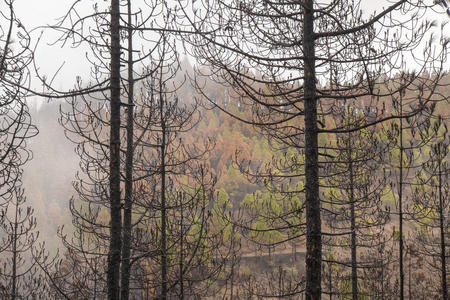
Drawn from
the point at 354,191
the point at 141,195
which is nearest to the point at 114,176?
the point at 141,195

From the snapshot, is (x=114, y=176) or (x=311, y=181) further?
(x=311, y=181)

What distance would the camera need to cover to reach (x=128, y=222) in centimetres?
581

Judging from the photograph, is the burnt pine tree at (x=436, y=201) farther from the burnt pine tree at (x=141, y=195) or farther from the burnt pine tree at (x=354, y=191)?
the burnt pine tree at (x=141, y=195)

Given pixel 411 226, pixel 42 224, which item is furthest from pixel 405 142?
pixel 42 224

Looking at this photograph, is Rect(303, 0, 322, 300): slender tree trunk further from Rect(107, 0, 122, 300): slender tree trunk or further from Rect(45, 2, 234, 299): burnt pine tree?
Rect(107, 0, 122, 300): slender tree trunk

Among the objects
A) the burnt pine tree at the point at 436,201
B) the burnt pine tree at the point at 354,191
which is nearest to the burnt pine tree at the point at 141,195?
the burnt pine tree at the point at 354,191

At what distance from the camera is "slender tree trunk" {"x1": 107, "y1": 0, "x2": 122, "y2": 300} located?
3450mm

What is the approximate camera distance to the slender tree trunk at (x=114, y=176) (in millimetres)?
3450

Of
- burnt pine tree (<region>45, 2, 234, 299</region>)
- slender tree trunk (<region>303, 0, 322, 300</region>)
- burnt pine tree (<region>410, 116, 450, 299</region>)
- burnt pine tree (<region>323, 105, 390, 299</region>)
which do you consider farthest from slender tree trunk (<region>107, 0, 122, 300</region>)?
Result: burnt pine tree (<region>410, 116, 450, 299</region>)

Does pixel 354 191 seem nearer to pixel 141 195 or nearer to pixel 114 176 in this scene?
pixel 141 195

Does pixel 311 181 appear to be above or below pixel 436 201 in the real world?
above

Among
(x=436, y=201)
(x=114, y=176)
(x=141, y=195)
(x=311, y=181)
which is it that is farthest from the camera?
(x=436, y=201)

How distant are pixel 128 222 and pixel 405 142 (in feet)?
211

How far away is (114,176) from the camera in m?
3.58
